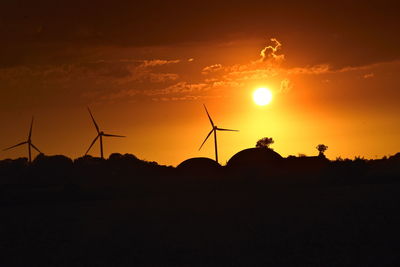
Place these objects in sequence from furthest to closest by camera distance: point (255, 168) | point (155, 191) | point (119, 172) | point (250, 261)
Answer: point (119, 172) → point (255, 168) → point (155, 191) → point (250, 261)

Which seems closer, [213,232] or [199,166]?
[213,232]

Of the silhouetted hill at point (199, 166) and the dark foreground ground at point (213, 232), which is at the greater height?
the silhouetted hill at point (199, 166)

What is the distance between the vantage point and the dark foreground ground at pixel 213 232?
49.2 m

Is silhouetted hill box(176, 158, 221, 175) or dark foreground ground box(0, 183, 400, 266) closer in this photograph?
dark foreground ground box(0, 183, 400, 266)

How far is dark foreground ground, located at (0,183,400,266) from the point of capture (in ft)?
161

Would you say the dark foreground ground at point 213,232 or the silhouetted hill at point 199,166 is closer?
the dark foreground ground at point 213,232

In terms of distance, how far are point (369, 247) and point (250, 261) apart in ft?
31.5

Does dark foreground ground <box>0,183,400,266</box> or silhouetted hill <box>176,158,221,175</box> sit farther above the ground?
silhouetted hill <box>176,158,221,175</box>

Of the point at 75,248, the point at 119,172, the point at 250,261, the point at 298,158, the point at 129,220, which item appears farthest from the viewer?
the point at 119,172

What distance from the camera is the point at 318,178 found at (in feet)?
461

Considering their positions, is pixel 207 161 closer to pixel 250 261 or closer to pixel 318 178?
pixel 318 178

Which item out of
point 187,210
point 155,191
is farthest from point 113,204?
point 155,191

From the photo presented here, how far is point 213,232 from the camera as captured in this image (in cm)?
6200

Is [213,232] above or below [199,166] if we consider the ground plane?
below
